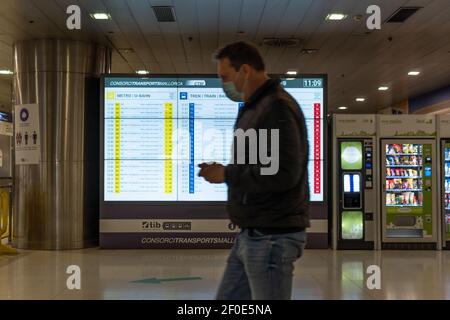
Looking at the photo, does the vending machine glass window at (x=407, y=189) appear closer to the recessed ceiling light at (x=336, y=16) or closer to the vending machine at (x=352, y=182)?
the vending machine at (x=352, y=182)

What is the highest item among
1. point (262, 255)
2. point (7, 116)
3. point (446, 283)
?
point (7, 116)

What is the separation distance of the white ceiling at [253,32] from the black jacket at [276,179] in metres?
5.15

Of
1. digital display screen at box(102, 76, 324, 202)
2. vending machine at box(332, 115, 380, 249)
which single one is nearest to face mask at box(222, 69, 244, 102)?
digital display screen at box(102, 76, 324, 202)

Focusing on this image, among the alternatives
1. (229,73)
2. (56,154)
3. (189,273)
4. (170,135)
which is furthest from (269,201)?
(56,154)

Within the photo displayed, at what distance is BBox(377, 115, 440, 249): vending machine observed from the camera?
8273mm

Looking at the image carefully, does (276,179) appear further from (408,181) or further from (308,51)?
(308,51)

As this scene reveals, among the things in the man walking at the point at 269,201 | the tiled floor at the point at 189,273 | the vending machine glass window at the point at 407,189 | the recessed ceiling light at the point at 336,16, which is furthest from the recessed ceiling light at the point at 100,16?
the man walking at the point at 269,201

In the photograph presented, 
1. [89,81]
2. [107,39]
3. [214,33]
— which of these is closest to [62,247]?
[89,81]

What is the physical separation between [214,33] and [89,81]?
2.17 m

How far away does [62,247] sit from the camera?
8172 millimetres

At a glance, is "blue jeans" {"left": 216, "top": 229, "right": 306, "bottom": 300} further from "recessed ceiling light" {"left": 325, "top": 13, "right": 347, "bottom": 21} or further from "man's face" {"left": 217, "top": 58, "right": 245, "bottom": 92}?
"recessed ceiling light" {"left": 325, "top": 13, "right": 347, "bottom": 21}

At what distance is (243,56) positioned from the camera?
94.5 inches

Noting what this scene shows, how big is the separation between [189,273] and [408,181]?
4.21 metres
